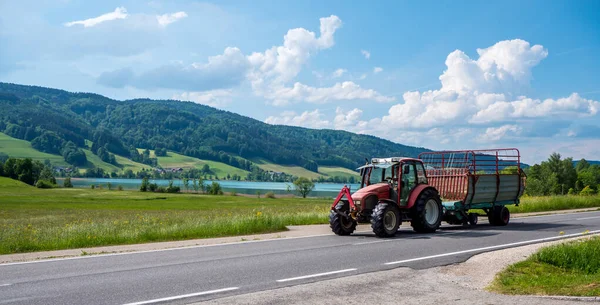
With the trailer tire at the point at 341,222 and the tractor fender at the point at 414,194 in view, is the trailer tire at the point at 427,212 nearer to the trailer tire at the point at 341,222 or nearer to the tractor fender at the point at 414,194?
the tractor fender at the point at 414,194

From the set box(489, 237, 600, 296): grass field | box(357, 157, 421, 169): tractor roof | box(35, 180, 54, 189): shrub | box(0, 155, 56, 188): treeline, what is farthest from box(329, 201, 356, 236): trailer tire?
box(0, 155, 56, 188): treeline

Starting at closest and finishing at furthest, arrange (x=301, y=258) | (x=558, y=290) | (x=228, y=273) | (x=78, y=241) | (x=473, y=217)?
(x=558, y=290), (x=228, y=273), (x=301, y=258), (x=78, y=241), (x=473, y=217)

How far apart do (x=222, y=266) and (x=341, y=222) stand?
7.39 m

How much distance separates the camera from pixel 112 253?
47.5 feet

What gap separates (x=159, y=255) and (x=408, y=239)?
7541 mm

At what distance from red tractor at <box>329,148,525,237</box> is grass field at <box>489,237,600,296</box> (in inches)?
247

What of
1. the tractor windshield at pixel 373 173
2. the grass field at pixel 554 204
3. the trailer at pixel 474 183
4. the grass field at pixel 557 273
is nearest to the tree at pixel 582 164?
the grass field at pixel 554 204

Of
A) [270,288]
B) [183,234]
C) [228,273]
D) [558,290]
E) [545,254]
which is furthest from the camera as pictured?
[183,234]

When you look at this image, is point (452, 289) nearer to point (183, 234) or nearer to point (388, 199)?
point (388, 199)

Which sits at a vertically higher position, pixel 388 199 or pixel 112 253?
pixel 388 199

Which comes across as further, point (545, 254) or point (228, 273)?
point (545, 254)

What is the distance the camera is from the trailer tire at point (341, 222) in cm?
1870

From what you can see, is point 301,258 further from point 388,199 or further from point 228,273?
point 388,199

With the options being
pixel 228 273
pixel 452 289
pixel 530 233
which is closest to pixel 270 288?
pixel 228 273
